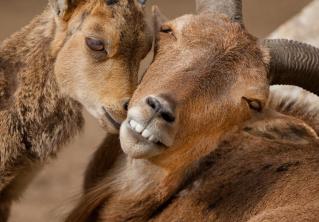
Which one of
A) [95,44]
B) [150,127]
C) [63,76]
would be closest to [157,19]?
[95,44]

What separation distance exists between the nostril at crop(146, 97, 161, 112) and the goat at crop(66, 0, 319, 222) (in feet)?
0.12

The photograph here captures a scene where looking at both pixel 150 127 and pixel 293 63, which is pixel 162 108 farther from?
pixel 293 63

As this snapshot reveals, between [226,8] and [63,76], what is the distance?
4.36 ft

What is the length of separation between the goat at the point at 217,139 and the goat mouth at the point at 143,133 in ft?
0.04

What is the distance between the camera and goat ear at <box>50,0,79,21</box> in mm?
6484

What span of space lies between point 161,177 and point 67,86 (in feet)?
3.38

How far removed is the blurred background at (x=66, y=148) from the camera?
33.4 feet

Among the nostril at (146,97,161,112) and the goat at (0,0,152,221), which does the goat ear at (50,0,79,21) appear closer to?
the goat at (0,0,152,221)

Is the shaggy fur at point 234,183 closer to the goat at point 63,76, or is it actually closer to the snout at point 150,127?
the goat at point 63,76

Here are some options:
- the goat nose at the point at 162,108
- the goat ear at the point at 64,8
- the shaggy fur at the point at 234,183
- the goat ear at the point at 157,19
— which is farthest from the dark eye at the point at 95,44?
the goat nose at the point at 162,108

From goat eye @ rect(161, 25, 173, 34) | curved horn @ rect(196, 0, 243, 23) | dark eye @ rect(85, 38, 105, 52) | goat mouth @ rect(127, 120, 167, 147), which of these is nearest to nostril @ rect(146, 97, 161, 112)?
goat mouth @ rect(127, 120, 167, 147)

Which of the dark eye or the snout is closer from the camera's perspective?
the snout

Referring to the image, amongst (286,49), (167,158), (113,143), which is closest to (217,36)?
(286,49)

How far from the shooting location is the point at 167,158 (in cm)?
589
